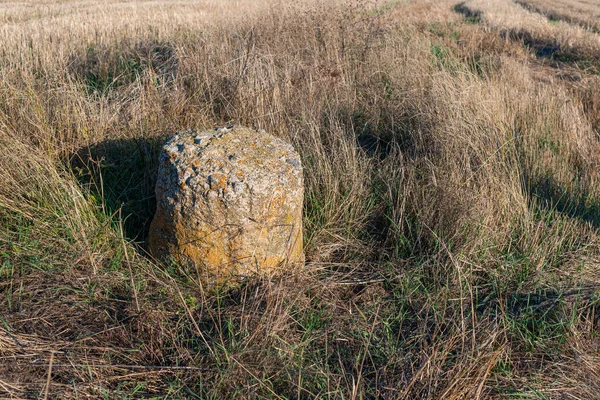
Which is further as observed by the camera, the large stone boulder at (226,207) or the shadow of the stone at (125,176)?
the shadow of the stone at (125,176)

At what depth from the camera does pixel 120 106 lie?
3646 millimetres

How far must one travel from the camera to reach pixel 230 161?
2406 mm

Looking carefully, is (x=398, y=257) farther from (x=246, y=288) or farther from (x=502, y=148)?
(x=502, y=148)

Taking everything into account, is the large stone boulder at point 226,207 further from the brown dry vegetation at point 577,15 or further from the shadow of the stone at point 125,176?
the brown dry vegetation at point 577,15

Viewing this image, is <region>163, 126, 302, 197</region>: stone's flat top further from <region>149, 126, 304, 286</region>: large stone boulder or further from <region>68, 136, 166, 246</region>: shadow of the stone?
<region>68, 136, 166, 246</region>: shadow of the stone

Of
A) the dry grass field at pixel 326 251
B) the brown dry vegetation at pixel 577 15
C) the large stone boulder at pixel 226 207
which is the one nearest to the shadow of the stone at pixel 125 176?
the dry grass field at pixel 326 251

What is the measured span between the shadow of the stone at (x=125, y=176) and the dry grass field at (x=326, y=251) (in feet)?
0.05

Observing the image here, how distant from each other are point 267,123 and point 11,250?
6.87ft

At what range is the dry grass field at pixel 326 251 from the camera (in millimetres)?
1964

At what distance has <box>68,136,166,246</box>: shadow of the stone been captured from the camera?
2936 mm

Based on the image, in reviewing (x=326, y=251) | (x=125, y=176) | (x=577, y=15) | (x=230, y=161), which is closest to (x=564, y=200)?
(x=326, y=251)

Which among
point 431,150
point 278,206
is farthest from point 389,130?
point 278,206

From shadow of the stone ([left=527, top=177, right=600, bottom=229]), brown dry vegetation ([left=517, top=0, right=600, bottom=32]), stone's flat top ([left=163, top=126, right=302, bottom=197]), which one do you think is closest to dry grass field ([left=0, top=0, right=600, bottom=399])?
shadow of the stone ([left=527, top=177, right=600, bottom=229])

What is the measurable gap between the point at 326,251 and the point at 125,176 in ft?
4.94
